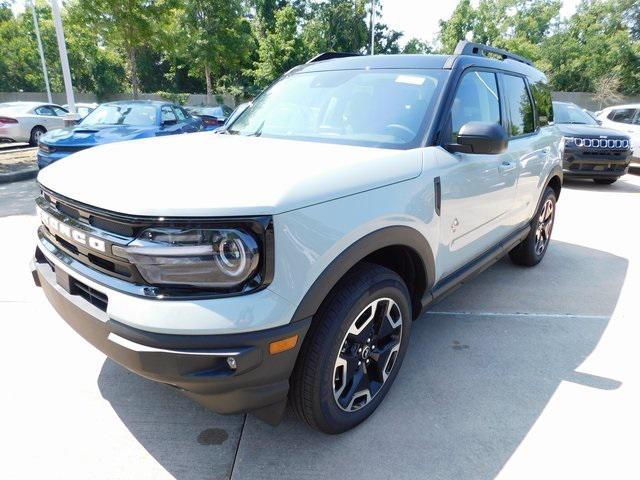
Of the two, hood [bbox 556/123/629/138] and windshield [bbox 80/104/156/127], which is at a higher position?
windshield [bbox 80/104/156/127]

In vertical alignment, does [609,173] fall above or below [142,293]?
below

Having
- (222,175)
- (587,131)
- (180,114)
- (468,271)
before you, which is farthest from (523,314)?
(180,114)

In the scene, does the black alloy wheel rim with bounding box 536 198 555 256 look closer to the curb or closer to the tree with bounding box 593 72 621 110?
the curb

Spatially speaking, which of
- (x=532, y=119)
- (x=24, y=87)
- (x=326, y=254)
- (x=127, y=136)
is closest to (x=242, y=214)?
(x=326, y=254)

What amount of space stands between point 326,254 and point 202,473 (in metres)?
1.16

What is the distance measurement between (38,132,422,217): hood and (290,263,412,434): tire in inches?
19.0

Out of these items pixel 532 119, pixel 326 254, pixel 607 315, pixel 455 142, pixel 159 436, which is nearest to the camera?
pixel 326 254

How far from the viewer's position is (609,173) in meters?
9.16

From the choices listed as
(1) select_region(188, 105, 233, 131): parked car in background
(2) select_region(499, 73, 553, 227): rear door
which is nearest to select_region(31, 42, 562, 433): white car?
(2) select_region(499, 73, 553, 227): rear door

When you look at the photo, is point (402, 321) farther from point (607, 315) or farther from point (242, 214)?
point (607, 315)

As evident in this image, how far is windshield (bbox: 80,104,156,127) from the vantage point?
320 inches

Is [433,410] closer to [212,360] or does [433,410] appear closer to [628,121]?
[212,360]

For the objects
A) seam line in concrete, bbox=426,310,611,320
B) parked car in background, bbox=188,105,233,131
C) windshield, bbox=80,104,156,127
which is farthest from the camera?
parked car in background, bbox=188,105,233,131

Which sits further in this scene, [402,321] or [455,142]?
[455,142]
